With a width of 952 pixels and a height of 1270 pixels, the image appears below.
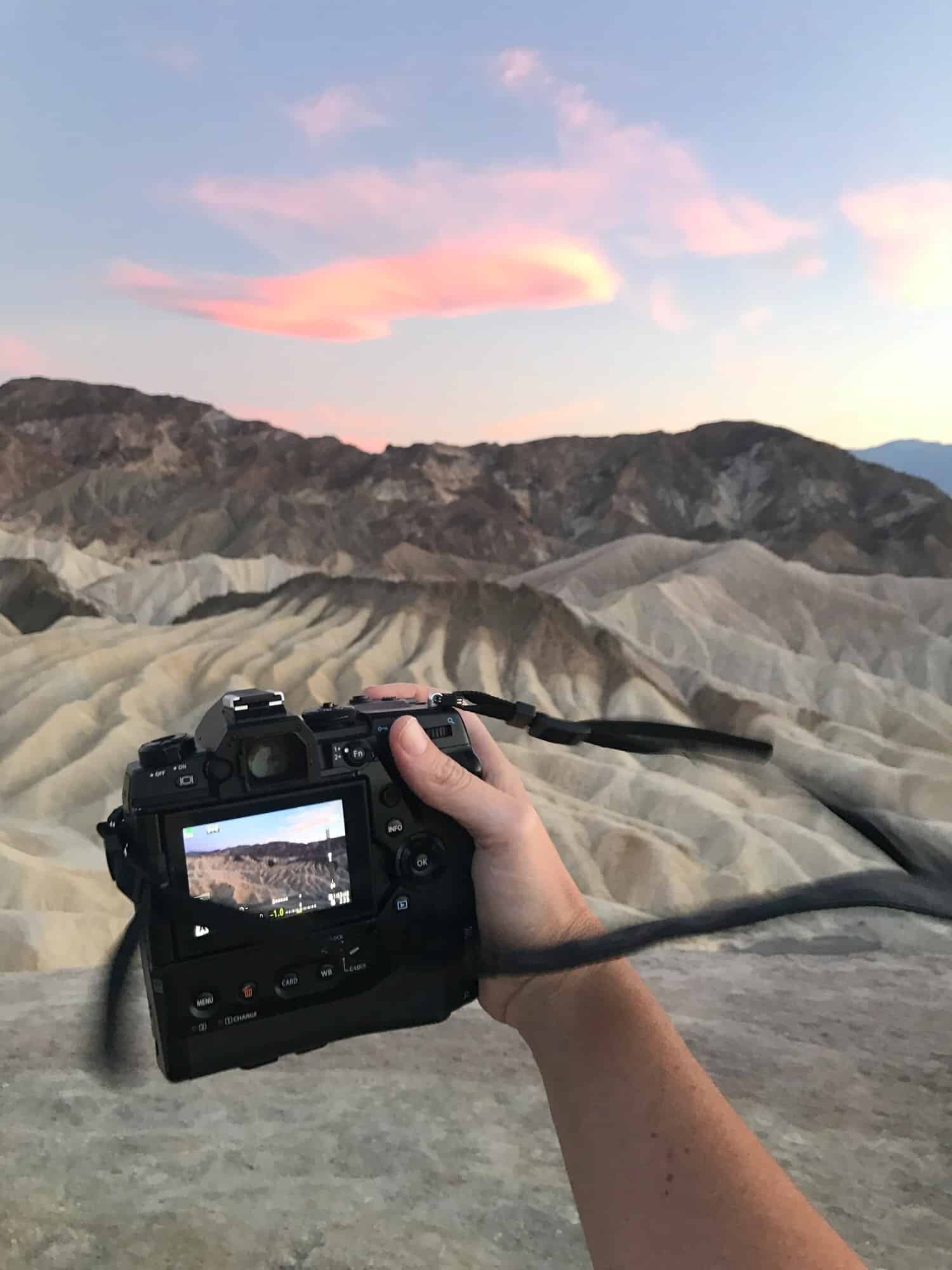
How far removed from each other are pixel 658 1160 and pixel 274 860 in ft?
2.11

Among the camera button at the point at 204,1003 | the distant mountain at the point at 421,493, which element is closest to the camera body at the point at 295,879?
the camera button at the point at 204,1003

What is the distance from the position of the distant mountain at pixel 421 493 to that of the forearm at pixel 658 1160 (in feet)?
150

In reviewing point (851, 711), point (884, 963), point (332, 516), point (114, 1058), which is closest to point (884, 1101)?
point (884, 963)

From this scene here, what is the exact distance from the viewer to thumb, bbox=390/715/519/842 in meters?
1.31

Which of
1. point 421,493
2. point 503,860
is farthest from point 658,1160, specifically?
point 421,493

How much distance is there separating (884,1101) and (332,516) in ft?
167

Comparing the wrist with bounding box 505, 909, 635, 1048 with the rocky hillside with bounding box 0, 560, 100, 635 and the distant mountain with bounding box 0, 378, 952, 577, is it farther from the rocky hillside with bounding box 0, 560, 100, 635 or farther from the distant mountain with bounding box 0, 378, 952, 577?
the distant mountain with bounding box 0, 378, 952, 577

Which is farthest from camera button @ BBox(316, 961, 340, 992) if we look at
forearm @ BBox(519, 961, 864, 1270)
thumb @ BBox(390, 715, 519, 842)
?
forearm @ BBox(519, 961, 864, 1270)

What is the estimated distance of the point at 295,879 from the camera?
1331 millimetres

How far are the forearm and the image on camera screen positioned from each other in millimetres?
405

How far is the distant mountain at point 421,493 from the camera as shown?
160ft

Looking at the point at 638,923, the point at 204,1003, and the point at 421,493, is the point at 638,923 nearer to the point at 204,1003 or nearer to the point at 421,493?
the point at 204,1003

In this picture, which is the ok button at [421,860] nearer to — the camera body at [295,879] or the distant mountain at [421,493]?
the camera body at [295,879]

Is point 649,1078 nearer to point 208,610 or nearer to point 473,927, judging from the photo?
point 473,927
